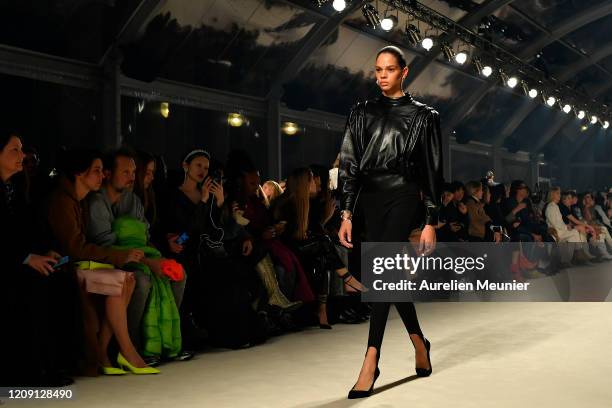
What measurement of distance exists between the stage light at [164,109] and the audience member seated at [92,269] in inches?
198

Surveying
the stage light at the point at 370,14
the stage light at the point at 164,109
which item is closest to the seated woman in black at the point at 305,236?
the stage light at the point at 164,109

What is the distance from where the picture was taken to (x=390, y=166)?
4234 mm

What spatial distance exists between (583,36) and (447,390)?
16030mm

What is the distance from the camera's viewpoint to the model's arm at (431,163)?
428cm

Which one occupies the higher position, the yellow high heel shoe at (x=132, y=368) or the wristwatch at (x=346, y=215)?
the wristwatch at (x=346, y=215)

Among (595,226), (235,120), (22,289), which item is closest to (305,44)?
(235,120)

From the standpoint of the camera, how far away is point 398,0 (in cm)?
1227

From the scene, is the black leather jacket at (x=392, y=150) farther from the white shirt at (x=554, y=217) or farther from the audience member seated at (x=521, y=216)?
the white shirt at (x=554, y=217)

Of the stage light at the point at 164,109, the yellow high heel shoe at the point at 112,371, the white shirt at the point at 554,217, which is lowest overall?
the yellow high heel shoe at the point at 112,371

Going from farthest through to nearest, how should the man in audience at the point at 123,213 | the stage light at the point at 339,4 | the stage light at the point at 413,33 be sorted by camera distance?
1. the stage light at the point at 413,33
2. the stage light at the point at 339,4
3. the man in audience at the point at 123,213

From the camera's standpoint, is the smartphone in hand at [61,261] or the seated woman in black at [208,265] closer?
the smartphone in hand at [61,261]

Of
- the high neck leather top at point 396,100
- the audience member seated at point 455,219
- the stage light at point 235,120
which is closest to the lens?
the high neck leather top at point 396,100

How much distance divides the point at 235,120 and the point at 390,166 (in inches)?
286

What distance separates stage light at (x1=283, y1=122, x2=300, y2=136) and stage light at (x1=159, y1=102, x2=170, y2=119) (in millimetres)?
2699
